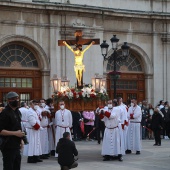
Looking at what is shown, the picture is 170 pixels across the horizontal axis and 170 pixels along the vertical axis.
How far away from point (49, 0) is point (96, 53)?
395 cm

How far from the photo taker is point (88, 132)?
26906mm

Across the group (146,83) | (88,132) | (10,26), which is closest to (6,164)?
(88,132)

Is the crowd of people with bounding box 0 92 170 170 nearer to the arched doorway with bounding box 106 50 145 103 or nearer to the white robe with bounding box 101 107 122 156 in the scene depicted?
A: the white robe with bounding box 101 107 122 156

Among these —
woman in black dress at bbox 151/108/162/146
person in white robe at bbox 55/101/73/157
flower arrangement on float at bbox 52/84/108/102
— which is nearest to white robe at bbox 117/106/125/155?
flower arrangement on float at bbox 52/84/108/102

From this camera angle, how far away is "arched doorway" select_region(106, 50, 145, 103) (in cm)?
3216

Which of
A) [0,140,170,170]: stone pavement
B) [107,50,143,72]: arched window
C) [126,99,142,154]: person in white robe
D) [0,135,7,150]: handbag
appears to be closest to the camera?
[0,135,7,150]: handbag

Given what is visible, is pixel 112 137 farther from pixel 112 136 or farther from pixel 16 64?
pixel 16 64

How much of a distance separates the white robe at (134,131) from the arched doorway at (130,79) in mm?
Answer: 11071

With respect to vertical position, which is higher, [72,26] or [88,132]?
[72,26]

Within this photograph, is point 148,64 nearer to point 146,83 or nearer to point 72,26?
point 146,83

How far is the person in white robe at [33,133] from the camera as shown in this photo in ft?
56.5

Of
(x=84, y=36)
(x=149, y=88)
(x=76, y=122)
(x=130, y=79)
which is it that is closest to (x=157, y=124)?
(x=76, y=122)

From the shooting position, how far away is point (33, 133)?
1756 cm

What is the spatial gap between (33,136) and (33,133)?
0.09 m
